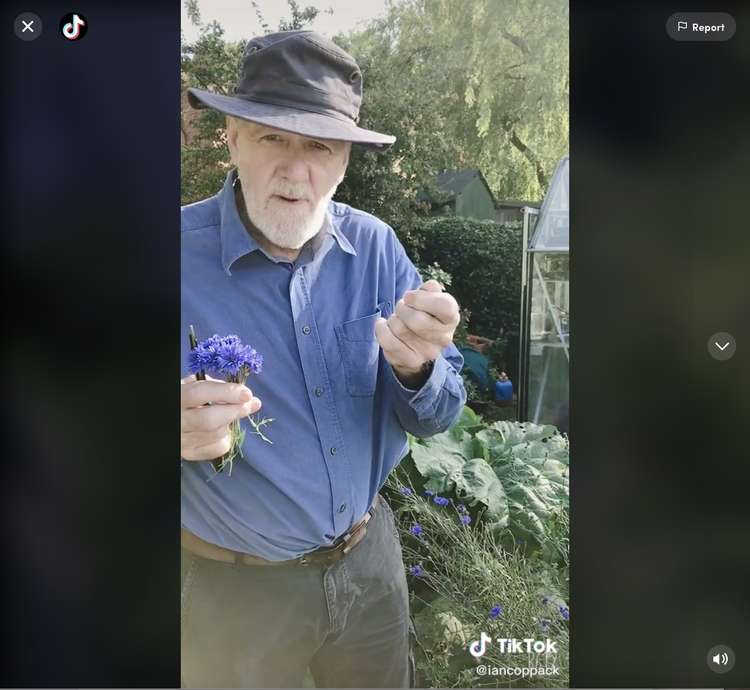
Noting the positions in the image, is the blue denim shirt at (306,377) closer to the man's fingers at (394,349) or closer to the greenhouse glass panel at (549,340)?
the man's fingers at (394,349)

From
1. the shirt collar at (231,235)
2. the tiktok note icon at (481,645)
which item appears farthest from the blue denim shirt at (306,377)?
the tiktok note icon at (481,645)

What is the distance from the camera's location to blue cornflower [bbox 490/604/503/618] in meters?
1.87

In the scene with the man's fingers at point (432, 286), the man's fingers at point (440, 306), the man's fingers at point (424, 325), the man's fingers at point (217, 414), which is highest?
the man's fingers at point (432, 286)

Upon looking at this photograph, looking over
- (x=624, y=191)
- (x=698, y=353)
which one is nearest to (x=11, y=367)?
(x=624, y=191)

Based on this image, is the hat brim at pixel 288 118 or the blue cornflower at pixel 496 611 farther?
the blue cornflower at pixel 496 611

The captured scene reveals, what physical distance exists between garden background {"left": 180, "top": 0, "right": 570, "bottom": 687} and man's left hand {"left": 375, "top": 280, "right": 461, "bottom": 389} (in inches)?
1.2

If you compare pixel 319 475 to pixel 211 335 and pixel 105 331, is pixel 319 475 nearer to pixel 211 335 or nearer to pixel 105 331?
pixel 211 335

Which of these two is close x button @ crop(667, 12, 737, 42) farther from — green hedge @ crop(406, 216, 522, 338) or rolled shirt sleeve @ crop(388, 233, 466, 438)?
rolled shirt sleeve @ crop(388, 233, 466, 438)

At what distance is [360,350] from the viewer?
5.99 feet

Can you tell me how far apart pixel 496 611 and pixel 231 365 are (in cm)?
88

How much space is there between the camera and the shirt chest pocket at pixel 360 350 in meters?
1.82

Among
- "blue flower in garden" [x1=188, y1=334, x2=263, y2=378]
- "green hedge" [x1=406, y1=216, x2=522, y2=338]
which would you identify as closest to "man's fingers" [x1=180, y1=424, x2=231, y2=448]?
"blue flower in garden" [x1=188, y1=334, x2=263, y2=378]

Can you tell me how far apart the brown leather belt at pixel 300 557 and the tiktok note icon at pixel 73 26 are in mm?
1202

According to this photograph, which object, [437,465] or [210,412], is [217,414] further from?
[437,465]
